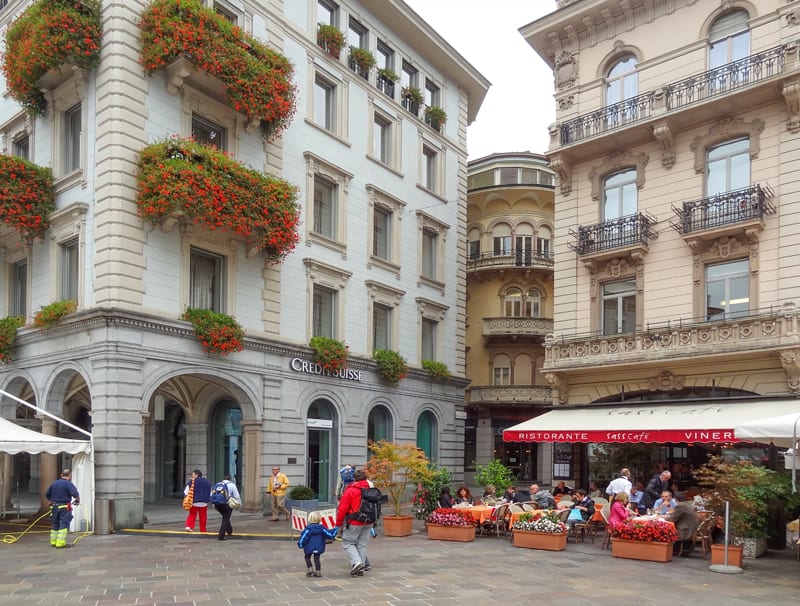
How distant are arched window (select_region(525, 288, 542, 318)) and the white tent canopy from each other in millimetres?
25275

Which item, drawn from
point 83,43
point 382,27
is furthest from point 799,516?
point 382,27

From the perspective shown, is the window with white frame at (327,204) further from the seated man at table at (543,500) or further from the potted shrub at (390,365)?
the seated man at table at (543,500)

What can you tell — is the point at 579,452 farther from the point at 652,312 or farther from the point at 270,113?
the point at 270,113

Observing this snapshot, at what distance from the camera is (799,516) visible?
49.8ft

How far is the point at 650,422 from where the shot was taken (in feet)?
64.7

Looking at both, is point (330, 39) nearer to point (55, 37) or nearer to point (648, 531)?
point (55, 37)

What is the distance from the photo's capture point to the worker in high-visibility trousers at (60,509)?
50.8 feet

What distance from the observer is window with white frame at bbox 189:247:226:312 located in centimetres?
2131

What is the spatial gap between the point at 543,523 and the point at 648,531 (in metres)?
2.18

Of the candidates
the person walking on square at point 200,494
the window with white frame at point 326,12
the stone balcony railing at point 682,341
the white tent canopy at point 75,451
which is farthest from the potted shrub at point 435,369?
the white tent canopy at point 75,451

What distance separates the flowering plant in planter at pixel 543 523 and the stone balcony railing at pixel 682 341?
705 cm

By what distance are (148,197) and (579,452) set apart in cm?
1448

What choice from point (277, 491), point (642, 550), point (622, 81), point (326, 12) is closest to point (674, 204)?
point (622, 81)

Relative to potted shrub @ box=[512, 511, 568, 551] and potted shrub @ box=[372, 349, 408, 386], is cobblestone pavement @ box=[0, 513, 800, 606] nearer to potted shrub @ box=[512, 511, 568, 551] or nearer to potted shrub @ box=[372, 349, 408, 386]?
potted shrub @ box=[512, 511, 568, 551]
